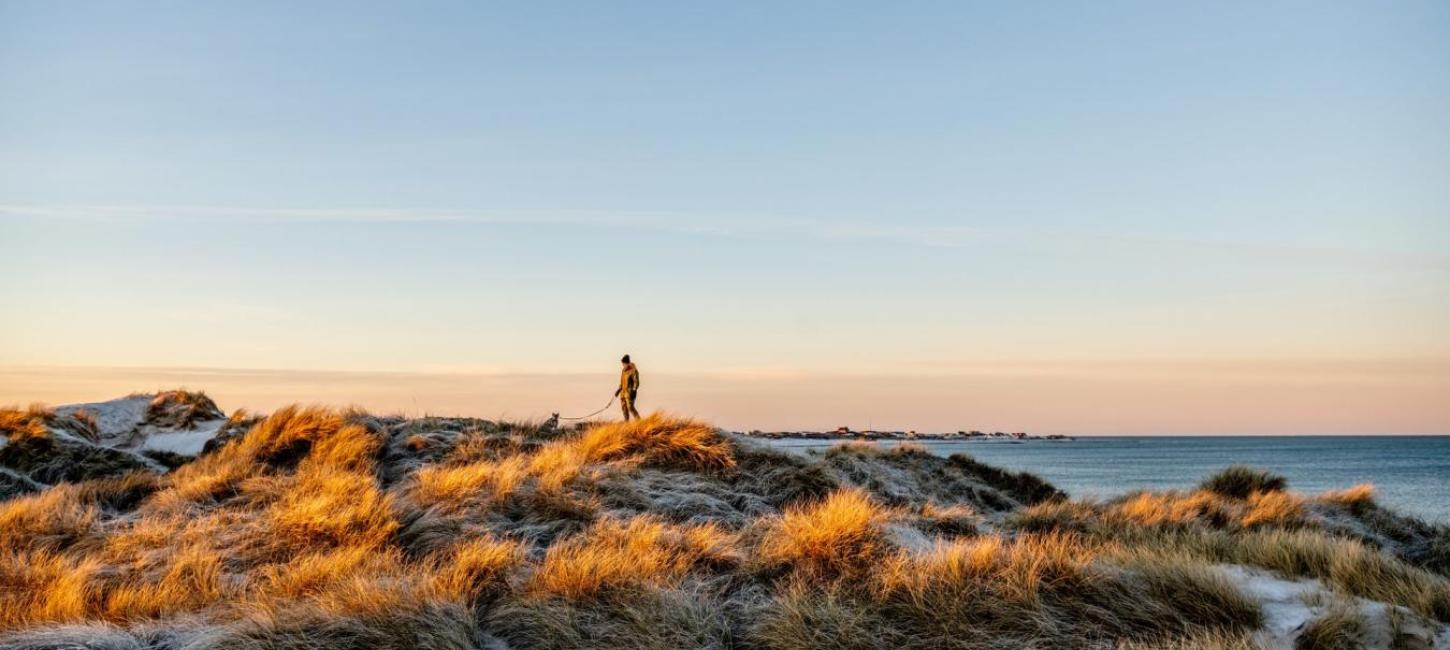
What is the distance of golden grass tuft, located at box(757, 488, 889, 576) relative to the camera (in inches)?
353

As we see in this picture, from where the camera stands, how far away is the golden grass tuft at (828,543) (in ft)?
29.5

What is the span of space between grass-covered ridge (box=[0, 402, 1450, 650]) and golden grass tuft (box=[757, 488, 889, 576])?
32 mm

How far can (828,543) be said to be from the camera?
931cm

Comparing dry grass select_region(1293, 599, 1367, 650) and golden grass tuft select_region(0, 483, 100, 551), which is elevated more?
dry grass select_region(1293, 599, 1367, 650)

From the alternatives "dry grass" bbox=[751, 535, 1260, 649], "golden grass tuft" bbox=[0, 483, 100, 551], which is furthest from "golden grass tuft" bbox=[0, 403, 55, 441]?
"dry grass" bbox=[751, 535, 1260, 649]

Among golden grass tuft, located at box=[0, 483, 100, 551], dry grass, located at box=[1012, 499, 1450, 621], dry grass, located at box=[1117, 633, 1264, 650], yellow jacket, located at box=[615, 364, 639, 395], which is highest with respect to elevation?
yellow jacket, located at box=[615, 364, 639, 395]

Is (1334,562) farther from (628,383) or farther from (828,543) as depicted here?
(628,383)

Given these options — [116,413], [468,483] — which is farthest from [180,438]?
[468,483]

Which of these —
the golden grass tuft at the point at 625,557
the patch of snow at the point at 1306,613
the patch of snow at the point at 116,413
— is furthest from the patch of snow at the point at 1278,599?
the patch of snow at the point at 116,413

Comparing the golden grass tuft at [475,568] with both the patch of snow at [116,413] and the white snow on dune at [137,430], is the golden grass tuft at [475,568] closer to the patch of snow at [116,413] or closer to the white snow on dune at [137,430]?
the white snow on dune at [137,430]

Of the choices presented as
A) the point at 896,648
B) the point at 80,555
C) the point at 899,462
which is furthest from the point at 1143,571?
the point at 899,462

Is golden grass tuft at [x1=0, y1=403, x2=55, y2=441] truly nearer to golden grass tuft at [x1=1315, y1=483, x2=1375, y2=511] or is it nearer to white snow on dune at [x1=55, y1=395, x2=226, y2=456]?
white snow on dune at [x1=55, y1=395, x2=226, y2=456]

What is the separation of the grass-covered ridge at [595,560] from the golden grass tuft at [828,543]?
32mm

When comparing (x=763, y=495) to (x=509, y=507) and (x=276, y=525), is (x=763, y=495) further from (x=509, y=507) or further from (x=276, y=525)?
(x=276, y=525)
